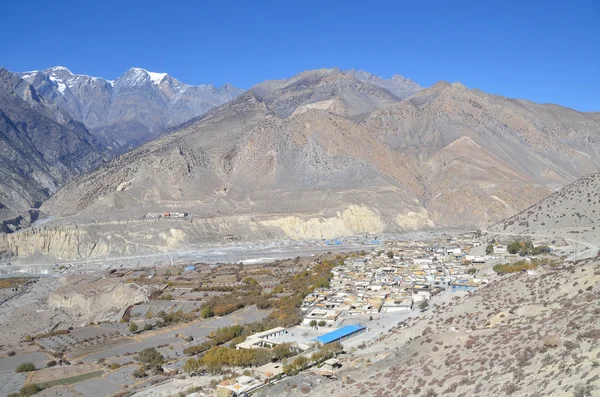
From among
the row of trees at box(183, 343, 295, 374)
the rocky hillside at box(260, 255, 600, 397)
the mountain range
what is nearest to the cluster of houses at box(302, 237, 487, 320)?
the row of trees at box(183, 343, 295, 374)

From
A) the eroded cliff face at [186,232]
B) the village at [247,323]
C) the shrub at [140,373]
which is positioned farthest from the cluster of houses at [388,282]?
the eroded cliff face at [186,232]

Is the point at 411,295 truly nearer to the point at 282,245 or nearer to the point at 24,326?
the point at 24,326

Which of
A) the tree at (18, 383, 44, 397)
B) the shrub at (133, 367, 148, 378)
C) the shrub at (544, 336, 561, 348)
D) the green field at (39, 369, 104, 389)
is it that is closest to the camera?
the shrub at (544, 336, 561, 348)

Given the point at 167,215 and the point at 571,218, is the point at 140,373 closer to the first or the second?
the point at 571,218

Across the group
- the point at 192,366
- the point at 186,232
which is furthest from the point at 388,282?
the point at 186,232

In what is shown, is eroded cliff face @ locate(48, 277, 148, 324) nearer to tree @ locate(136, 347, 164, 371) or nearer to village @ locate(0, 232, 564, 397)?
village @ locate(0, 232, 564, 397)

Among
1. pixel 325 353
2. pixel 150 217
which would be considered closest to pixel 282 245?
pixel 150 217
